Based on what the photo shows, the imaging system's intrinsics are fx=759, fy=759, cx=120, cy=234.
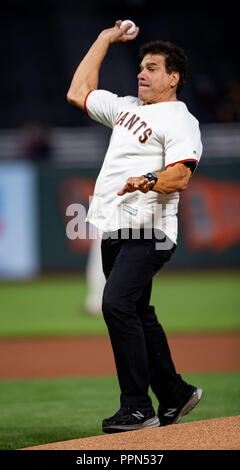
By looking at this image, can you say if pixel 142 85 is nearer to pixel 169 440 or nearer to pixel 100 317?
pixel 169 440

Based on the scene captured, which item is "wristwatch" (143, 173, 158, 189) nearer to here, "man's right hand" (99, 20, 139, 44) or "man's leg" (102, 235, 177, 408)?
"man's leg" (102, 235, 177, 408)

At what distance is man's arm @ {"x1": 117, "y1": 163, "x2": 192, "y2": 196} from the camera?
3646 millimetres

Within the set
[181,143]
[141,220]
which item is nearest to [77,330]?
[141,220]

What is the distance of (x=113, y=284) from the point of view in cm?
405

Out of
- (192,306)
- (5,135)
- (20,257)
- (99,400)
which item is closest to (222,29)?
(5,135)

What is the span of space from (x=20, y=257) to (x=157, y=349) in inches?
411

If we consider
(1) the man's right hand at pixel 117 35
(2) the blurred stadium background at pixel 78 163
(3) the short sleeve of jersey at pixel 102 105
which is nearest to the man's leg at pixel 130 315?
→ (3) the short sleeve of jersey at pixel 102 105

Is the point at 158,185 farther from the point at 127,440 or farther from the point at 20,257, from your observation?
the point at 20,257

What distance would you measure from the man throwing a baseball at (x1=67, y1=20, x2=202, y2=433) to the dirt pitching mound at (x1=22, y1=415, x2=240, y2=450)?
297mm

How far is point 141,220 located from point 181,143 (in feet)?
1.57

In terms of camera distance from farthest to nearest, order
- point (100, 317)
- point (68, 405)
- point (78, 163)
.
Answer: point (78, 163) → point (100, 317) → point (68, 405)

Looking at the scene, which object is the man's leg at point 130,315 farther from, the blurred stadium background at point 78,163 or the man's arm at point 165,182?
the blurred stadium background at point 78,163

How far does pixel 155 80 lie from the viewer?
4.16 metres

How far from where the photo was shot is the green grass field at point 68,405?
4438 millimetres
